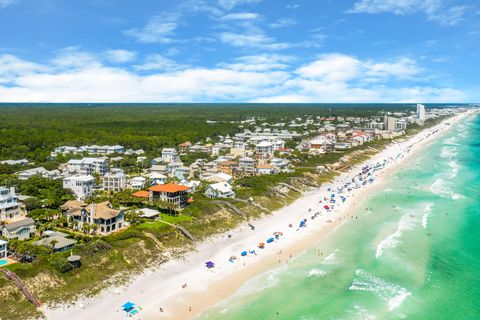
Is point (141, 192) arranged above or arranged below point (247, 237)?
above

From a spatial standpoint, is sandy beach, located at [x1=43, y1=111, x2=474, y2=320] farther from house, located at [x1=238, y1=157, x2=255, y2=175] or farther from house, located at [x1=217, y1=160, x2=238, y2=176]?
house, located at [x1=217, y1=160, x2=238, y2=176]

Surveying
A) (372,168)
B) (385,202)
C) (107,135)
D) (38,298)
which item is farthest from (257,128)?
(38,298)

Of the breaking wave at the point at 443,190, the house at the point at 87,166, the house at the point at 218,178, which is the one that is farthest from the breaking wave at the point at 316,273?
the house at the point at 87,166

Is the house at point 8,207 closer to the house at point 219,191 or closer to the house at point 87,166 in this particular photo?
the house at point 219,191

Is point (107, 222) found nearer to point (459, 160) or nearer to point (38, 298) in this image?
point (38, 298)

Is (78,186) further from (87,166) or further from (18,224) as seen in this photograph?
(18,224)

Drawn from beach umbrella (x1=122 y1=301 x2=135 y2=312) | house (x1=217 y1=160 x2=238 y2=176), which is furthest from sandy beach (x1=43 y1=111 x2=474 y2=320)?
house (x1=217 y1=160 x2=238 y2=176)
